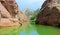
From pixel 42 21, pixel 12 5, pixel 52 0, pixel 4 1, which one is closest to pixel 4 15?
pixel 4 1

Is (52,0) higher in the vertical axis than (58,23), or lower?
higher

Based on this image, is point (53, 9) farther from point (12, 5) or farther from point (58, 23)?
point (12, 5)

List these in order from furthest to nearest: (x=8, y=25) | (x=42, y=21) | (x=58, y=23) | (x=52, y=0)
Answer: (x=52, y=0) → (x=42, y=21) → (x=58, y=23) → (x=8, y=25)

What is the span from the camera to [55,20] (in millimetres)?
29875

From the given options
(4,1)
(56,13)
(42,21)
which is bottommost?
(42,21)

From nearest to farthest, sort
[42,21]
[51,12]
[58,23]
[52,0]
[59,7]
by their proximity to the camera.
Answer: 1. [58,23]
2. [59,7]
3. [51,12]
4. [42,21]
5. [52,0]

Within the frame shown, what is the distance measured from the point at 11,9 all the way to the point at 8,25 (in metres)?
11.5

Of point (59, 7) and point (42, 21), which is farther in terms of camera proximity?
point (42, 21)

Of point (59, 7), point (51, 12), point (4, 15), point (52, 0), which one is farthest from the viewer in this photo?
point (52, 0)

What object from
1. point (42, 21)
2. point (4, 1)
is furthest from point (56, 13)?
point (4, 1)

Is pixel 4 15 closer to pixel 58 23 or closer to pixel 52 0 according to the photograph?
pixel 58 23

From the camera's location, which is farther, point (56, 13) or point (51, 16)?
point (51, 16)

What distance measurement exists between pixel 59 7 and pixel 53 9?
1.54 m

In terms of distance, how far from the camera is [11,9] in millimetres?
33469
